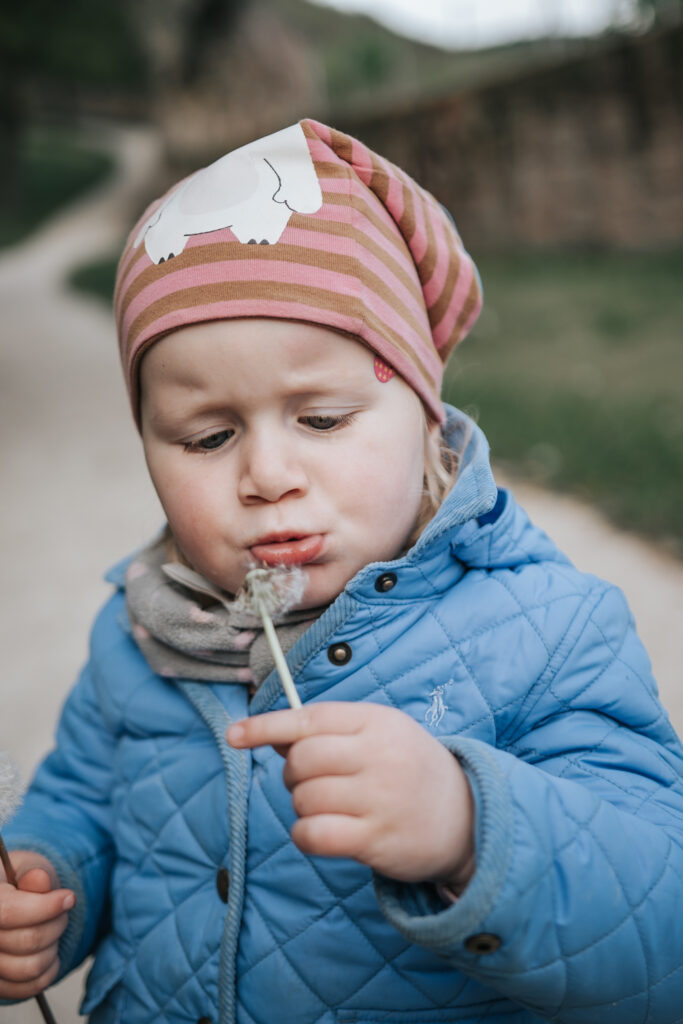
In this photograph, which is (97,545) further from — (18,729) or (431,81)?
(431,81)

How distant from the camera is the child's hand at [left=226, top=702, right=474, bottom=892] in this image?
822mm

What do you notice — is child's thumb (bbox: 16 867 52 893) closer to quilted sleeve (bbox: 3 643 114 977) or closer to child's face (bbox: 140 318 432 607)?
quilted sleeve (bbox: 3 643 114 977)

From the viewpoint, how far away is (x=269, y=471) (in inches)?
41.4

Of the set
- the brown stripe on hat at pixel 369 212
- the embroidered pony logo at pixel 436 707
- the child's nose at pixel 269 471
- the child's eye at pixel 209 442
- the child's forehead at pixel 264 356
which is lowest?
the embroidered pony logo at pixel 436 707

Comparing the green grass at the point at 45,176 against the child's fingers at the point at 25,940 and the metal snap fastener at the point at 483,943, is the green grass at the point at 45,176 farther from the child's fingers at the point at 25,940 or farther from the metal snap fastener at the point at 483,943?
the metal snap fastener at the point at 483,943

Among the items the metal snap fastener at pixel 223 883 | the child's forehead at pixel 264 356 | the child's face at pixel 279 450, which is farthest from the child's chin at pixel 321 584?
the metal snap fastener at pixel 223 883

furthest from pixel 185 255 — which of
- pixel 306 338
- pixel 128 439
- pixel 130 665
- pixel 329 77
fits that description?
pixel 329 77

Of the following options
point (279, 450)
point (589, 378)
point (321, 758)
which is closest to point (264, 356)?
point (279, 450)

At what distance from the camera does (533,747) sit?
113cm

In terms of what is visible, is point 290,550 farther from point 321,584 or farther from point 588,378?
point 588,378

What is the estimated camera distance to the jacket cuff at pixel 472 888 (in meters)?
0.85

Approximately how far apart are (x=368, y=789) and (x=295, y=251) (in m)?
0.69

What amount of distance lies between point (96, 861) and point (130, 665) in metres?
0.32

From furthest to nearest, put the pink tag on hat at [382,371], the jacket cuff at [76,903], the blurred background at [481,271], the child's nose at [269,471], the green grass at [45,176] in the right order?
the green grass at [45,176], the blurred background at [481,271], the jacket cuff at [76,903], the pink tag on hat at [382,371], the child's nose at [269,471]
